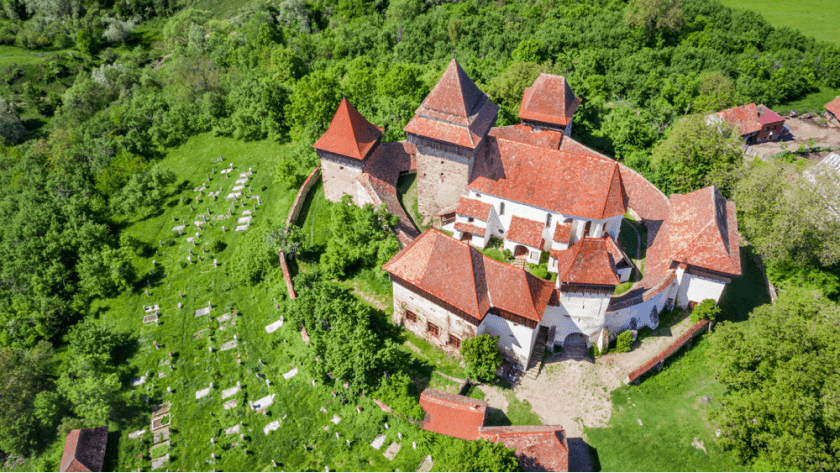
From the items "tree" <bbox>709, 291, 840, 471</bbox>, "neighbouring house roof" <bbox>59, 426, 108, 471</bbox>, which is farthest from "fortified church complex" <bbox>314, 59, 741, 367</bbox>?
"neighbouring house roof" <bbox>59, 426, 108, 471</bbox>

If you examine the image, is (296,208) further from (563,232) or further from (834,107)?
(834,107)

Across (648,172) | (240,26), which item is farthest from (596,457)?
(240,26)

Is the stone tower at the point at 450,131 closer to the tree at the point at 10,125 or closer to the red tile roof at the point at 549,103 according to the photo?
the red tile roof at the point at 549,103

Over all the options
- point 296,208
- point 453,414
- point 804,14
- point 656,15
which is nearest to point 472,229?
point 453,414

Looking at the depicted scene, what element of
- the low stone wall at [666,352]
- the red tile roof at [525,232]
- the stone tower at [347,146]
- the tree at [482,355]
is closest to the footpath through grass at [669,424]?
the low stone wall at [666,352]

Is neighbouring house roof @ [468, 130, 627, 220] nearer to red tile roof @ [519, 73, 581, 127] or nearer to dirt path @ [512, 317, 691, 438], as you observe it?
red tile roof @ [519, 73, 581, 127]
